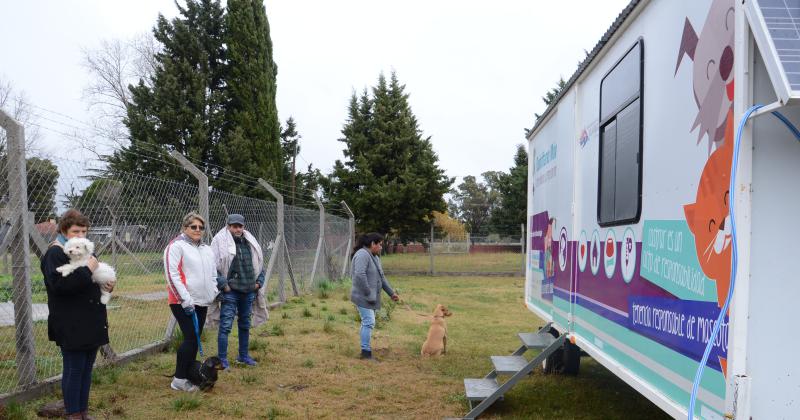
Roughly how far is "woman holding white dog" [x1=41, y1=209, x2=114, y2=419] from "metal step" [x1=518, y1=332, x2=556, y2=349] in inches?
141

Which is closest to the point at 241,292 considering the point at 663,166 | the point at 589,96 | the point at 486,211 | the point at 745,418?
the point at 589,96

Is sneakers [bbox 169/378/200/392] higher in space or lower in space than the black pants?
lower

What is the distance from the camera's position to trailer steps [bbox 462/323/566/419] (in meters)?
5.17

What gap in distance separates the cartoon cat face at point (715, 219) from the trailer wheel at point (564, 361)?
404 centimetres

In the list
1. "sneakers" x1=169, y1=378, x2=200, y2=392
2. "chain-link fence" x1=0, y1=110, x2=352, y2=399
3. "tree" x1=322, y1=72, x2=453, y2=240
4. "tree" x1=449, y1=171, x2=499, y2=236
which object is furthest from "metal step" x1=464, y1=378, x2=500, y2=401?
"tree" x1=449, y1=171, x2=499, y2=236

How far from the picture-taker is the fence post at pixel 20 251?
4848mm

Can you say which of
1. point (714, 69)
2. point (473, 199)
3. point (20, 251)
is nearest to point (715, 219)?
point (714, 69)

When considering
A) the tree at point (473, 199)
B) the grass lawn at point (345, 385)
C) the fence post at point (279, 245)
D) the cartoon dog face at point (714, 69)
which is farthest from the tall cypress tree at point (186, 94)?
the tree at point (473, 199)

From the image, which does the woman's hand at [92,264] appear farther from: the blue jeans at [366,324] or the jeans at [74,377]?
the blue jeans at [366,324]

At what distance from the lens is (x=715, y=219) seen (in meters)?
2.53

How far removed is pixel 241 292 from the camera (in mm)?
6609

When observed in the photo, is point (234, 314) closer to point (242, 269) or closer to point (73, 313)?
point (242, 269)

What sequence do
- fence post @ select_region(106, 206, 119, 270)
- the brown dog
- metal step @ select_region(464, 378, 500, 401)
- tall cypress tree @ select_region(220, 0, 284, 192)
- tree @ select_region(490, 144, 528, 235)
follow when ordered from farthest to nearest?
tree @ select_region(490, 144, 528, 235), tall cypress tree @ select_region(220, 0, 284, 192), the brown dog, fence post @ select_region(106, 206, 119, 270), metal step @ select_region(464, 378, 500, 401)

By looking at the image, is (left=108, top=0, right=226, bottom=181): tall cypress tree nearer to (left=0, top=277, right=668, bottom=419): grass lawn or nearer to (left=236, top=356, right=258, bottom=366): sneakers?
(left=0, top=277, right=668, bottom=419): grass lawn
